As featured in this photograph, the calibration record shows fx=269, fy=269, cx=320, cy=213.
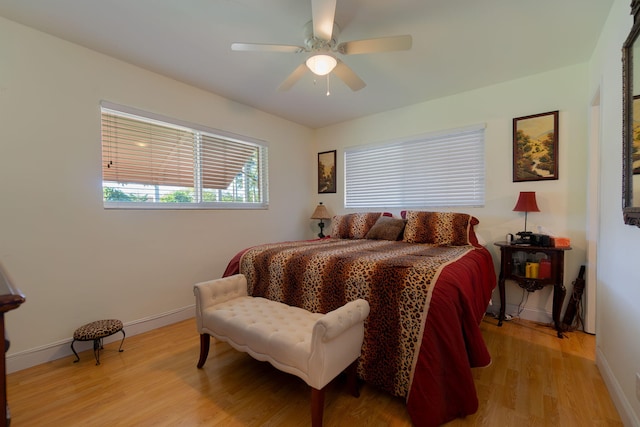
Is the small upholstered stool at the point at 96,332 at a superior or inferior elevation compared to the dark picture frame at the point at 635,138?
inferior

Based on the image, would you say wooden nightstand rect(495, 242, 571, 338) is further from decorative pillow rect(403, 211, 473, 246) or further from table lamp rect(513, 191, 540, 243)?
decorative pillow rect(403, 211, 473, 246)

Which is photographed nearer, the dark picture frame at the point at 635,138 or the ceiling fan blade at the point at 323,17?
the dark picture frame at the point at 635,138

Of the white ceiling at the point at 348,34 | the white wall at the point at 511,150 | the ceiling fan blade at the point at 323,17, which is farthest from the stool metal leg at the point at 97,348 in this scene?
the white wall at the point at 511,150

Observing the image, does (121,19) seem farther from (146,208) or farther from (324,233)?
(324,233)

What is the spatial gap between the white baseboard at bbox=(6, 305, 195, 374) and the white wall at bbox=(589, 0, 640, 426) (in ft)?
11.2

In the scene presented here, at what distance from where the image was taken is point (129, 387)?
176 cm

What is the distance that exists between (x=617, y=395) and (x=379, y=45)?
2.48 metres

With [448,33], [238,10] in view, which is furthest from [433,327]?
[238,10]

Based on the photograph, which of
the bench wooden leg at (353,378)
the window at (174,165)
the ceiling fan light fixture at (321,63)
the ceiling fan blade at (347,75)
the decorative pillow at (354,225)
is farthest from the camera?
the decorative pillow at (354,225)

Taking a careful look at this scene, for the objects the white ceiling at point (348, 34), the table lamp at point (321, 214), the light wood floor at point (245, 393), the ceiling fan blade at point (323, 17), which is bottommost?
the light wood floor at point (245, 393)

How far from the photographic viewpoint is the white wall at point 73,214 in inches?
77.3

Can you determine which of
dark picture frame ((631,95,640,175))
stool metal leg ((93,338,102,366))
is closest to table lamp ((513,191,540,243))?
dark picture frame ((631,95,640,175))

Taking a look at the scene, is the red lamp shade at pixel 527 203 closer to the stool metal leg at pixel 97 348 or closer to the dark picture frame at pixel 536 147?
the dark picture frame at pixel 536 147

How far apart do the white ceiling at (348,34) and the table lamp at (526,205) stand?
1226 mm
